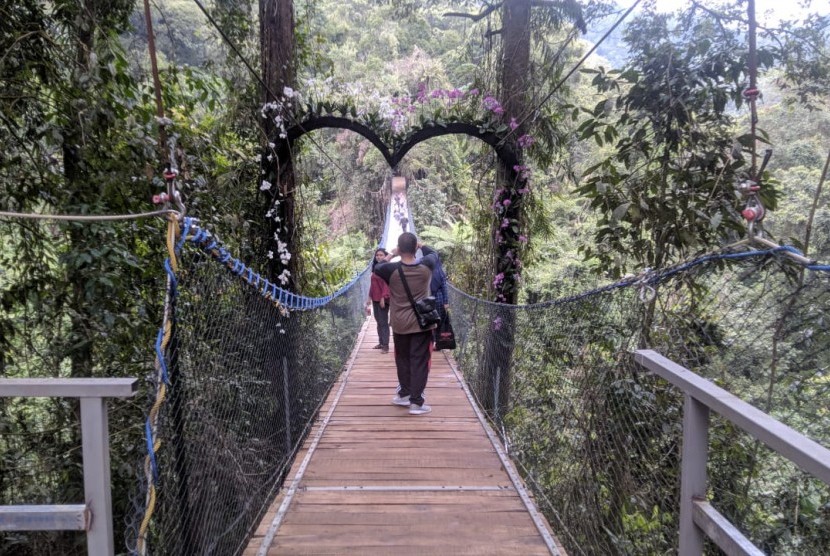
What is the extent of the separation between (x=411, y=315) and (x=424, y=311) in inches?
3.0

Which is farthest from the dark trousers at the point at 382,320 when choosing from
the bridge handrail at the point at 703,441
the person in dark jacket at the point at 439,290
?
the bridge handrail at the point at 703,441

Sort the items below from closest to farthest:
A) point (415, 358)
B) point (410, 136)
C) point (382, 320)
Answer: point (415, 358)
point (410, 136)
point (382, 320)

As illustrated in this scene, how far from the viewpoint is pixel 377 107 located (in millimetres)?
3617

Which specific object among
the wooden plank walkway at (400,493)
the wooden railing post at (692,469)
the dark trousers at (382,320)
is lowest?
the wooden plank walkway at (400,493)

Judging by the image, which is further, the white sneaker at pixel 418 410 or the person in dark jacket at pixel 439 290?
the person in dark jacket at pixel 439 290

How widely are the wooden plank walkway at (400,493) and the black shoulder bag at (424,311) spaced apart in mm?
526

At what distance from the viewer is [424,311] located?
9.21 ft

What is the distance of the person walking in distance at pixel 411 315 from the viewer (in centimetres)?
284

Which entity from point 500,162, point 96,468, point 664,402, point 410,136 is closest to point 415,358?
point 664,402

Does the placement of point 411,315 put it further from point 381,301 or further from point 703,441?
point 703,441

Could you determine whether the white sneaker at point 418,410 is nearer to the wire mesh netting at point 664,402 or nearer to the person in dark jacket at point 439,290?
the wire mesh netting at point 664,402

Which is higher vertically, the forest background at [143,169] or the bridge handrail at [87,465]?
the forest background at [143,169]

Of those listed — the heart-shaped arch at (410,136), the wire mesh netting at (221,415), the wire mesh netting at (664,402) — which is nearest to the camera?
the wire mesh netting at (664,402)

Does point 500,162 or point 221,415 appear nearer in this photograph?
point 221,415
